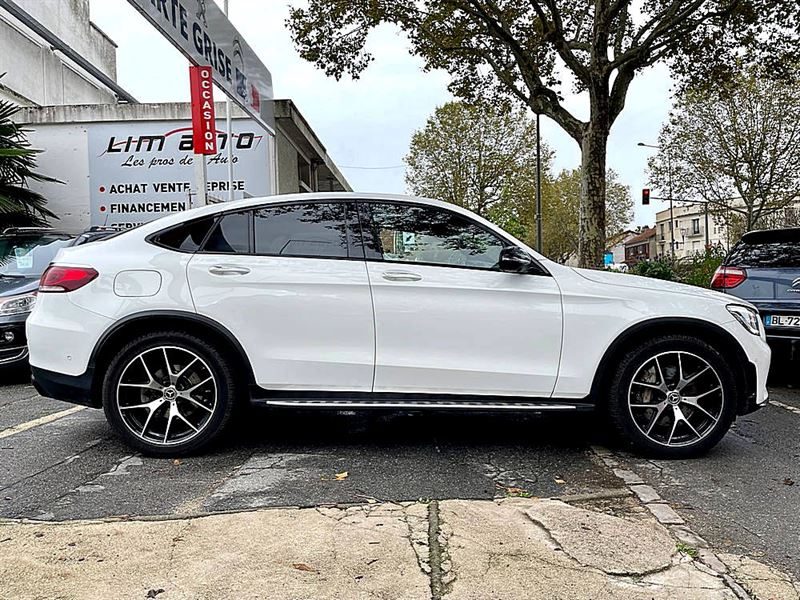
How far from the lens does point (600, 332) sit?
4.36m

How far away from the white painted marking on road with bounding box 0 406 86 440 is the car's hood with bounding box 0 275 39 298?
1.65m

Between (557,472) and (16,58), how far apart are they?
868 inches

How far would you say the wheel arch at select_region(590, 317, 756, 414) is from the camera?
14.3 ft

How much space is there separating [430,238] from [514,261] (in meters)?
0.54

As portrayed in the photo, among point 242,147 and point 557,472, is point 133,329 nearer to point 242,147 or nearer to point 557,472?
point 557,472

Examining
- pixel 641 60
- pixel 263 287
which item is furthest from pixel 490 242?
pixel 641 60

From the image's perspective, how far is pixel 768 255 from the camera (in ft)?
22.2

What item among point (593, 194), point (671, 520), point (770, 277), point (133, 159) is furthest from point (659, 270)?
point (671, 520)

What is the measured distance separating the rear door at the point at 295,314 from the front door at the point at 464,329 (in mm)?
113

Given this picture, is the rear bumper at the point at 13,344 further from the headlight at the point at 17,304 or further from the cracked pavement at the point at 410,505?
the cracked pavement at the point at 410,505

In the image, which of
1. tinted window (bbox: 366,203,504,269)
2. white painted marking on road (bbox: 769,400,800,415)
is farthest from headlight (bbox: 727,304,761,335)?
white painted marking on road (bbox: 769,400,800,415)

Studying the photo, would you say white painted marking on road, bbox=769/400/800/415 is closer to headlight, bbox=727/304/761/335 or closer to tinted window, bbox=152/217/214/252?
headlight, bbox=727/304/761/335

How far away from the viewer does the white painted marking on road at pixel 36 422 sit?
516 cm

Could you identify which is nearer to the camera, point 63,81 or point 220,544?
point 220,544
